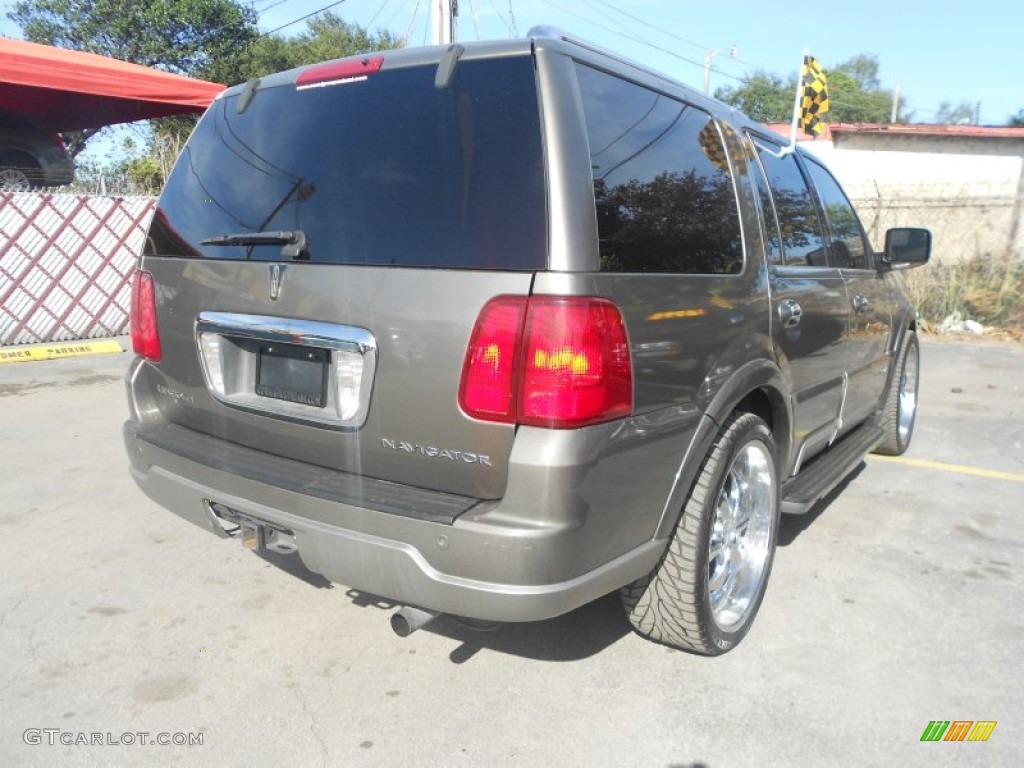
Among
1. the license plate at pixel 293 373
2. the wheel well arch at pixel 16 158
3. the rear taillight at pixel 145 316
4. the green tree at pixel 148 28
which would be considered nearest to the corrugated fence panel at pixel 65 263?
the wheel well arch at pixel 16 158

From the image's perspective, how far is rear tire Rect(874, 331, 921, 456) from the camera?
17.0 ft

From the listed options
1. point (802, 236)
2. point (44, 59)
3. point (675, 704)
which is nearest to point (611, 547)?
point (675, 704)

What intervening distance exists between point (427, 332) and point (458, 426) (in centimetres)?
27

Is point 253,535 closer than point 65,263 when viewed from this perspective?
Yes

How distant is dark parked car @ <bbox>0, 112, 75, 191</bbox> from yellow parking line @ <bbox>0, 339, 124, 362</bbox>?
2540mm

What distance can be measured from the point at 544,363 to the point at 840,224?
293cm

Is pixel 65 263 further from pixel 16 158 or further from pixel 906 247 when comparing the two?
pixel 906 247

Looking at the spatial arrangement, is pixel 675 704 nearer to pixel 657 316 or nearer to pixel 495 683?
pixel 495 683

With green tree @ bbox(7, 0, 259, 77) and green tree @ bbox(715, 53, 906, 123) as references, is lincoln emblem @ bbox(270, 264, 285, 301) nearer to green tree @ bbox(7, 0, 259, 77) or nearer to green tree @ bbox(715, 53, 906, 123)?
green tree @ bbox(7, 0, 259, 77)

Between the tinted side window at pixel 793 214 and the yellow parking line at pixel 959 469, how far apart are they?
225 centimetres

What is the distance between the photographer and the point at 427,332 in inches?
86.4

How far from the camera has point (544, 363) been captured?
6.79ft

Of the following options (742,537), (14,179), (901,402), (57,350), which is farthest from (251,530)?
(14,179)

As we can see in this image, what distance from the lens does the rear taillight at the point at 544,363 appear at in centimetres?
207
